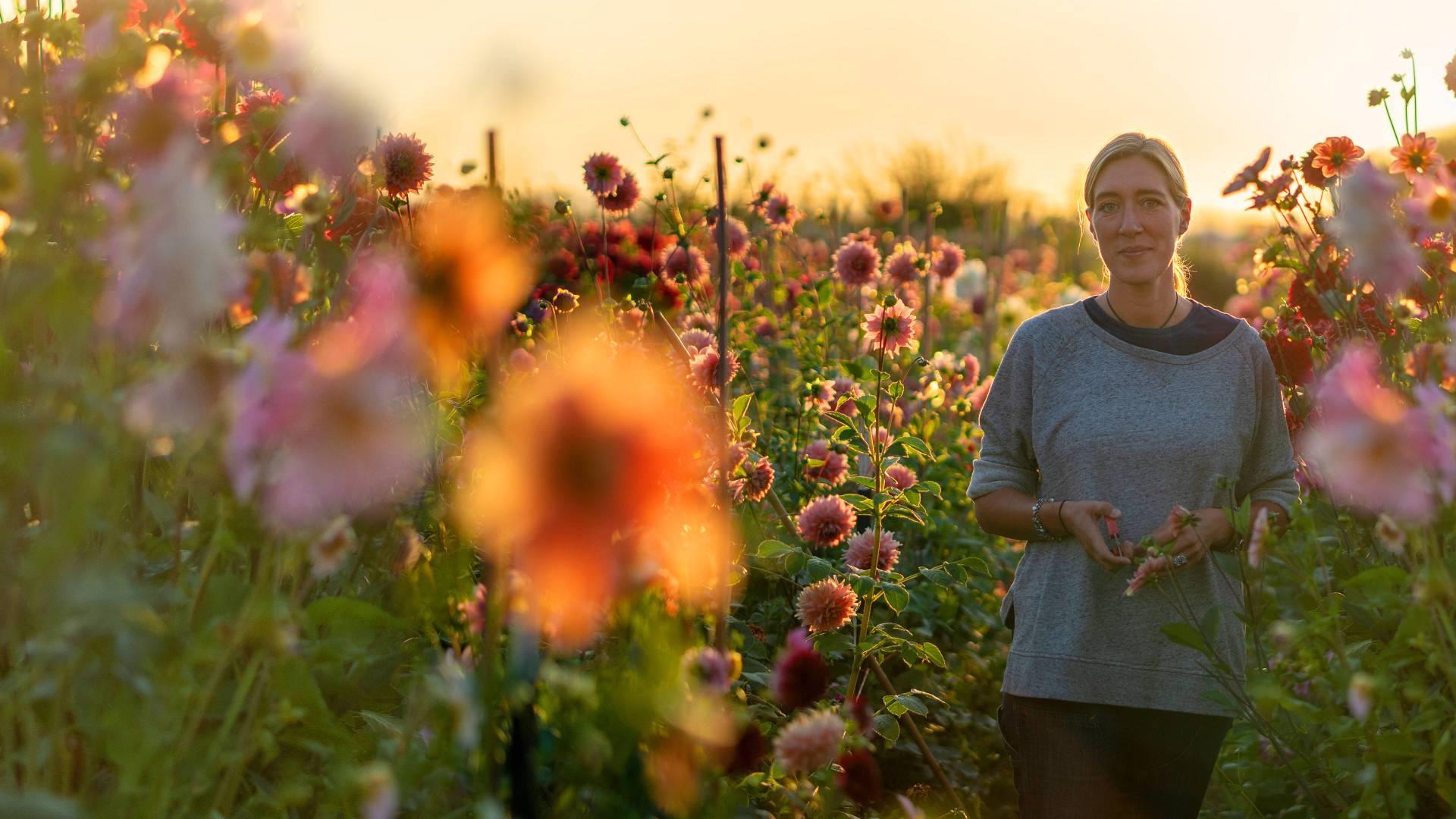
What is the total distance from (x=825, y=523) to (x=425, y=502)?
3.14 feet

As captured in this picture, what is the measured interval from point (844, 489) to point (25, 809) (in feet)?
9.86

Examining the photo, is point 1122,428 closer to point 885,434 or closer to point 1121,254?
point 1121,254

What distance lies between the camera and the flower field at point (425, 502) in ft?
2.86

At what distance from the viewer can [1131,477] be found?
241 cm

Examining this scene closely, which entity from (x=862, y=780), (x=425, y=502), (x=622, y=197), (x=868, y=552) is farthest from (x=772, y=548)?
(x=622, y=197)

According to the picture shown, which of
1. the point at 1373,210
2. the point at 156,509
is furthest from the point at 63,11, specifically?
the point at 1373,210

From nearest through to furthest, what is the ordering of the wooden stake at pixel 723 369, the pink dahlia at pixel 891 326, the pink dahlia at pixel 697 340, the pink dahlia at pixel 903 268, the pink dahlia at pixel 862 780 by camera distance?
the wooden stake at pixel 723 369, the pink dahlia at pixel 862 780, the pink dahlia at pixel 891 326, the pink dahlia at pixel 697 340, the pink dahlia at pixel 903 268

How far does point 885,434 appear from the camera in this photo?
11.3ft

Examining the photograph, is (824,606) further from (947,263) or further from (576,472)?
(947,263)

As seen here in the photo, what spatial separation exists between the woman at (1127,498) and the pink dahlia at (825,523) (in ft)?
0.96

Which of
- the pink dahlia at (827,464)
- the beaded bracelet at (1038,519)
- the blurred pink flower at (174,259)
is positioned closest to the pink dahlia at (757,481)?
the pink dahlia at (827,464)

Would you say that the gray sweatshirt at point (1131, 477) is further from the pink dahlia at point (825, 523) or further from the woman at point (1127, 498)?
the pink dahlia at point (825, 523)

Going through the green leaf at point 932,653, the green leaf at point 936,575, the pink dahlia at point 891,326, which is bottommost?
the green leaf at point 932,653

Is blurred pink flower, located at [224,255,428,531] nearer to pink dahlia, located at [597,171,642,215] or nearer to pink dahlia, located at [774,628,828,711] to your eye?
pink dahlia, located at [774,628,828,711]
